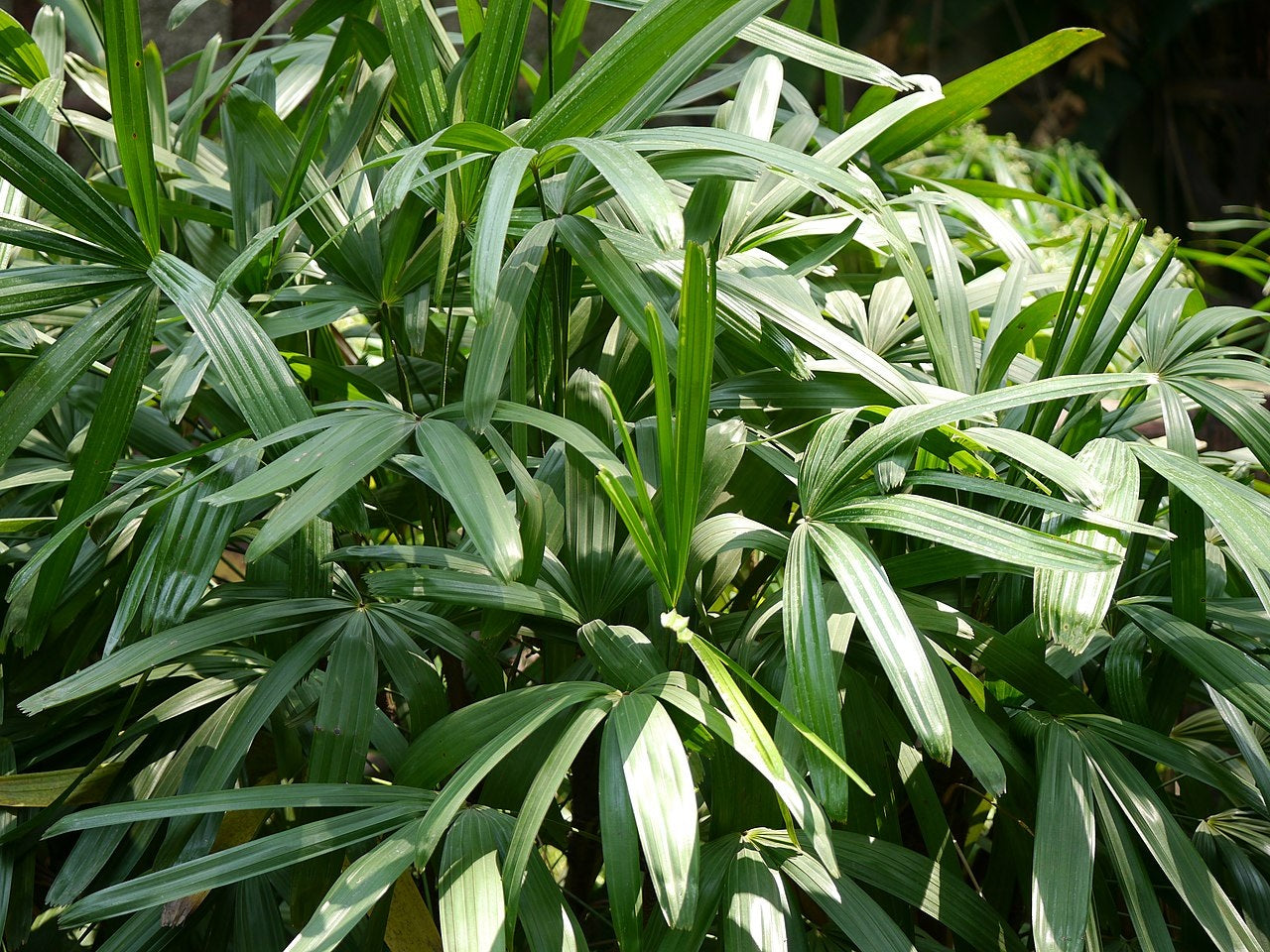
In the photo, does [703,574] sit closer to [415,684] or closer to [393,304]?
[415,684]

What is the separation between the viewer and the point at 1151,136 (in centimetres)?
375

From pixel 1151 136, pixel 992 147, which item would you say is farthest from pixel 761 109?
pixel 1151 136

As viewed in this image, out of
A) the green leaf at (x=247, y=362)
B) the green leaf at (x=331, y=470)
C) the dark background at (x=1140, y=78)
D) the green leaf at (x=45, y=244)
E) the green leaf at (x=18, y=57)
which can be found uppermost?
the green leaf at (x=18, y=57)

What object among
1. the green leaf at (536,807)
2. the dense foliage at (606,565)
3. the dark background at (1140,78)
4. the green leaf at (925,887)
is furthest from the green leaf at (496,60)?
the dark background at (1140,78)

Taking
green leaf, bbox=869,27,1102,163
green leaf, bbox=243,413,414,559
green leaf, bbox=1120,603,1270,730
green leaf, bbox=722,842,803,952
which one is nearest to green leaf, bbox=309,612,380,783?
green leaf, bbox=243,413,414,559

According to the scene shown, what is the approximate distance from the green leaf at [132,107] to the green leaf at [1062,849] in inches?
22.8

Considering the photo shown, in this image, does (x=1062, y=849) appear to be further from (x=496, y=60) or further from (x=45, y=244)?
(x=45, y=244)

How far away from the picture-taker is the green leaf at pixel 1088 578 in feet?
1.66

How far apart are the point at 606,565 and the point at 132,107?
372 millimetres

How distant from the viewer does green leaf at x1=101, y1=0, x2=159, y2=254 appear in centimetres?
58

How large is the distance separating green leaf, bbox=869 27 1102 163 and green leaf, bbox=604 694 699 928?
0.58 metres

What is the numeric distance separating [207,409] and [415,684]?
308 millimetres

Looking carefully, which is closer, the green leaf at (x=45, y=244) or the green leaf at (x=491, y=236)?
the green leaf at (x=491, y=236)

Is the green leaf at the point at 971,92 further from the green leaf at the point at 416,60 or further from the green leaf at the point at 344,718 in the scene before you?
the green leaf at the point at 344,718
